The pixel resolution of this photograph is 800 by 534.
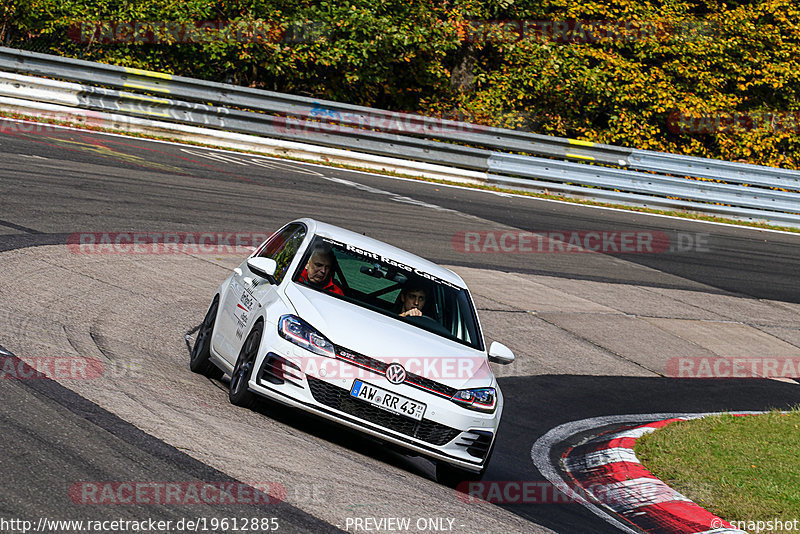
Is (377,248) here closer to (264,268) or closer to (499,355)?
(264,268)

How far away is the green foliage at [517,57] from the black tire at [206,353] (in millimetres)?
15719

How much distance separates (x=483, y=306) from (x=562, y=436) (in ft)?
14.3

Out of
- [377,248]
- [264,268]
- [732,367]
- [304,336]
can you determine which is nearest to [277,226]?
[732,367]

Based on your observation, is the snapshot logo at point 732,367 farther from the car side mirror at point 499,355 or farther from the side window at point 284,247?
the side window at point 284,247

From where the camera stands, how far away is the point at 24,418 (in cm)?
578

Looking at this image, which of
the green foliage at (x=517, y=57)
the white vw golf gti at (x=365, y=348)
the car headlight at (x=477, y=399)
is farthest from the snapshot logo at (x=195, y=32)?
the car headlight at (x=477, y=399)

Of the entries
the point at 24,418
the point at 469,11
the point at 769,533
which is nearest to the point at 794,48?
the point at 469,11

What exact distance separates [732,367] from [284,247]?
24.1 ft

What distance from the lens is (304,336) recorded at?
694cm

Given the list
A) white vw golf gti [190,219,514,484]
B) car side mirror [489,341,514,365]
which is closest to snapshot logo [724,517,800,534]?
white vw golf gti [190,219,514,484]

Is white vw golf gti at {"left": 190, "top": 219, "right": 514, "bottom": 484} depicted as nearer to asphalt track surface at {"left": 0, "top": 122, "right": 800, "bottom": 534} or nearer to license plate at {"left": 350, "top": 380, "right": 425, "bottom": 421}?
license plate at {"left": 350, "top": 380, "right": 425, "bottom": 421}

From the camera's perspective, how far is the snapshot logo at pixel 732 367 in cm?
1288

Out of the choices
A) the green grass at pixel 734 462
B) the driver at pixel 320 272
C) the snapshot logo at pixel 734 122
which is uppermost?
the snapshot logo at pixel 734 122

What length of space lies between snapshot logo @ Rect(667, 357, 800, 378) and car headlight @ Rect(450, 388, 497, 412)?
19.3 feet
